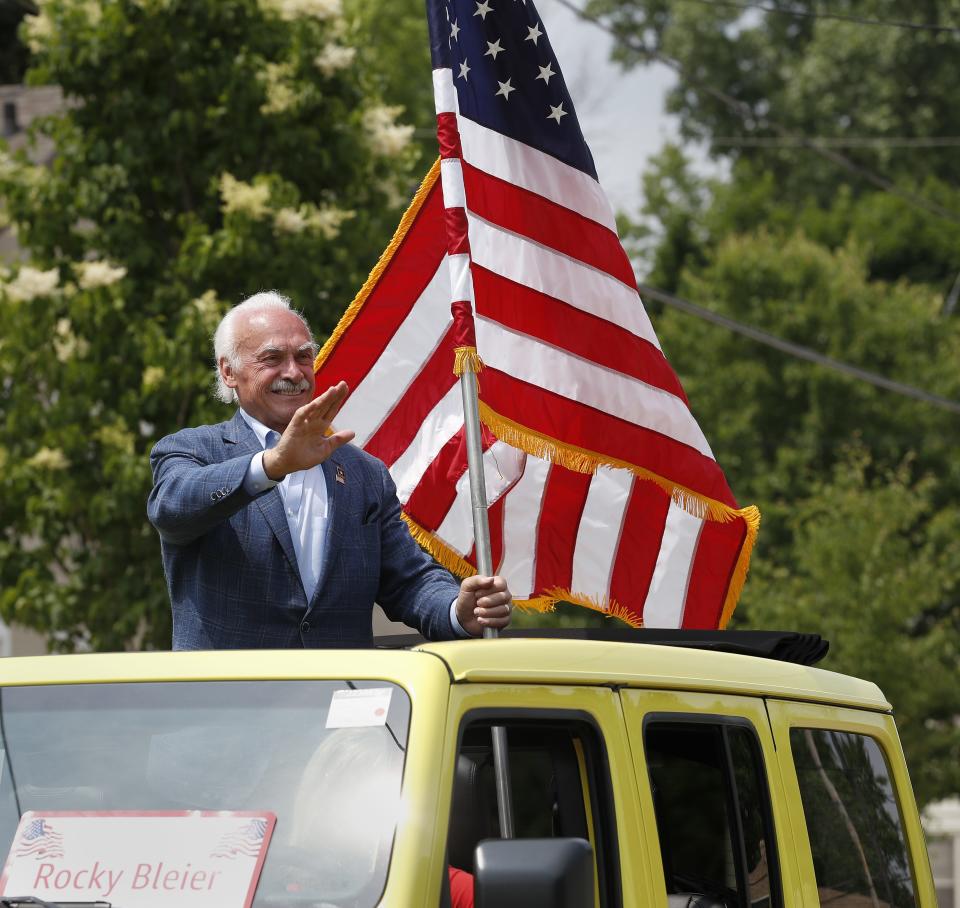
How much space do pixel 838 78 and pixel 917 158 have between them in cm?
242

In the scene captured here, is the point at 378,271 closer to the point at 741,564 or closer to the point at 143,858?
the point at 741,564

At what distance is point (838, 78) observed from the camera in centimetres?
3725

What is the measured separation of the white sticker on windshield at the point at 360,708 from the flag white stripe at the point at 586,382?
2.52m

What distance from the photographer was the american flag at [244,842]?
2.88 m

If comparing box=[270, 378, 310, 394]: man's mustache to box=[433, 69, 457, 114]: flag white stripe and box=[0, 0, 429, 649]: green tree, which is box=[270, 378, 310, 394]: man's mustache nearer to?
box=[433, 69, 457, 114]: flag white stripe

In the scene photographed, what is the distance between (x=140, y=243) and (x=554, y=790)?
913 cm

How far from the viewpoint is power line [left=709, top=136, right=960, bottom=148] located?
35.3 meters

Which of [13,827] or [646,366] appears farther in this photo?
[646,366]

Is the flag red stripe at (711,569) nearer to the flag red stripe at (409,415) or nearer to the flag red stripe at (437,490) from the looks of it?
the flag red stripe at (437,490)

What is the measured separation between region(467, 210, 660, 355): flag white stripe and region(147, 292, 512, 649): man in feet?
4.25

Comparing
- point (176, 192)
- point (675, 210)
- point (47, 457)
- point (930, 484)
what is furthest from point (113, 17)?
point (675, 210)

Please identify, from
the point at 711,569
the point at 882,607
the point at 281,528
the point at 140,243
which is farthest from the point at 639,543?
the point at 882,607

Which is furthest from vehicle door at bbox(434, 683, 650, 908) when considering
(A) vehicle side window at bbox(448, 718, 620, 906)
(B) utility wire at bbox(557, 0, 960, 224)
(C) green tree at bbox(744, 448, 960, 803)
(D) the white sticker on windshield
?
(C) green tree at bbox(744, 448, 960, 803)

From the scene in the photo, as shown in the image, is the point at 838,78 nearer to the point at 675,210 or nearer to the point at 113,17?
the point at 675,210
